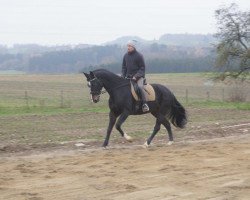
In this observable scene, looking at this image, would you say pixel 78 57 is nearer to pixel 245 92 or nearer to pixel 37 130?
pixel 245 92

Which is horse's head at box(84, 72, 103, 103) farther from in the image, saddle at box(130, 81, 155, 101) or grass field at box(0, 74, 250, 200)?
grass field at box(0, 74, 250, 200)

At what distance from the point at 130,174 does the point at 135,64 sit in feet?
15.5

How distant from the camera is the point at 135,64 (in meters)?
13.7

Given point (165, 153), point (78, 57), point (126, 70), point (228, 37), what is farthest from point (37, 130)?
point (78, 57)

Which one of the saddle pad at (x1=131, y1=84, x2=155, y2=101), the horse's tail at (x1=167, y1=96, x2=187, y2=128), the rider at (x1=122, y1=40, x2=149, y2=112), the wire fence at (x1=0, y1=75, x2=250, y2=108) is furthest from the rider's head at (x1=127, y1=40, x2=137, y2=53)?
the wire fence at (x1=0, y1=75, x2=250, y2=108)

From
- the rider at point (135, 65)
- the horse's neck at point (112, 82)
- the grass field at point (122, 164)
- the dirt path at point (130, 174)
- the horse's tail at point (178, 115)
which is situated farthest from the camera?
the horse's tail at point (178, 115)

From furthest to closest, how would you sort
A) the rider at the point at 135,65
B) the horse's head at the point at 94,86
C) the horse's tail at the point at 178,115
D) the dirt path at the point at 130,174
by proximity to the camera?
1. the horse's tail at the point at 178,115
2. the rider at the point at 135,65
3. the horse's head at the point at 94,86
4. the dirt path at the point at 130,174

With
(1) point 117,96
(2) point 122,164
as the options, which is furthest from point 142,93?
(2) point 122,164

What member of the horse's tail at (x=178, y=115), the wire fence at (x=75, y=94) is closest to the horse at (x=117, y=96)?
the horse's tail at (x=178, y=115)

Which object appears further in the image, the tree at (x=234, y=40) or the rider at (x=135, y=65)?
the tree at (x=234, y=40)

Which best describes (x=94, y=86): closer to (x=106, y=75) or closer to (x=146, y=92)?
(x=106, y=75)

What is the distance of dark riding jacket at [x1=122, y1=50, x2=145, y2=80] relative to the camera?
1369cm

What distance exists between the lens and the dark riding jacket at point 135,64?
13688 mm

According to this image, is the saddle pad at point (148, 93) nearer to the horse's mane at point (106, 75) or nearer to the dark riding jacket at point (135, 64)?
the dark riding jacket at point (135, 64)
